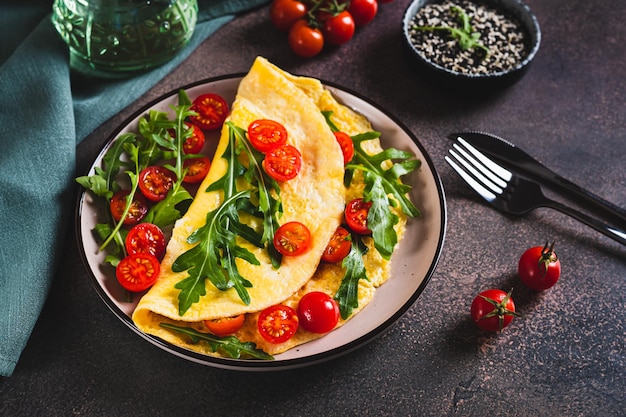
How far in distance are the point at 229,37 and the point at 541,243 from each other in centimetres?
235

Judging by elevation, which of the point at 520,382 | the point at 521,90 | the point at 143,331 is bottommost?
the point at 520,382

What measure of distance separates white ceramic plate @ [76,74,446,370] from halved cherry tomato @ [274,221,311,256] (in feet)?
1.34

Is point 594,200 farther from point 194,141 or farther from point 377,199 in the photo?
point 194,141

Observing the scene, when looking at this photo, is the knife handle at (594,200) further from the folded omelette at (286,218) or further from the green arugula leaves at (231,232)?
the green arugula leaves at (231,232)

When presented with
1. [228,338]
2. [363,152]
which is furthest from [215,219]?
[363,152]

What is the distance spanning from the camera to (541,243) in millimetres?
3688

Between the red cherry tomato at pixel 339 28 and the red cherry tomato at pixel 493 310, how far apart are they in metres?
1.93

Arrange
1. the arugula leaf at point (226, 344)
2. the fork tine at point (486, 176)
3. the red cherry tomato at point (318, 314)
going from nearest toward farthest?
the arugula leaf at point (226, 344), the red cherry tomato at point (318, 314), the fork tine at point (486, 176)

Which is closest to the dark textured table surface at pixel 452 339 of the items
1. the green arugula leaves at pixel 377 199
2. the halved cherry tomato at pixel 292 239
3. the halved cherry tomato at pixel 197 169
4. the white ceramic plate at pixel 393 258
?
the white ceramic plate at pixel 393 258

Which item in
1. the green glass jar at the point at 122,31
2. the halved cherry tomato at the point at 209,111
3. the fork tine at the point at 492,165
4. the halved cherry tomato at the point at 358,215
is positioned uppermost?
the green glass jar at the point at 122,31

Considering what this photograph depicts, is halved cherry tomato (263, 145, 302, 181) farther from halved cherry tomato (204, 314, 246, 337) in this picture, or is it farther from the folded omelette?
halved cherry tomato (204, 314, 246, 337)

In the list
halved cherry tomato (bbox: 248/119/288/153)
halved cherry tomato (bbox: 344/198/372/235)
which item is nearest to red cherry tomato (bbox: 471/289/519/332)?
halved cherry tomato (bbox: 344/198/372/235)

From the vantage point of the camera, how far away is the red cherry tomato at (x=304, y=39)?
14.1ft

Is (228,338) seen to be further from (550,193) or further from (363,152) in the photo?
(550,193)
